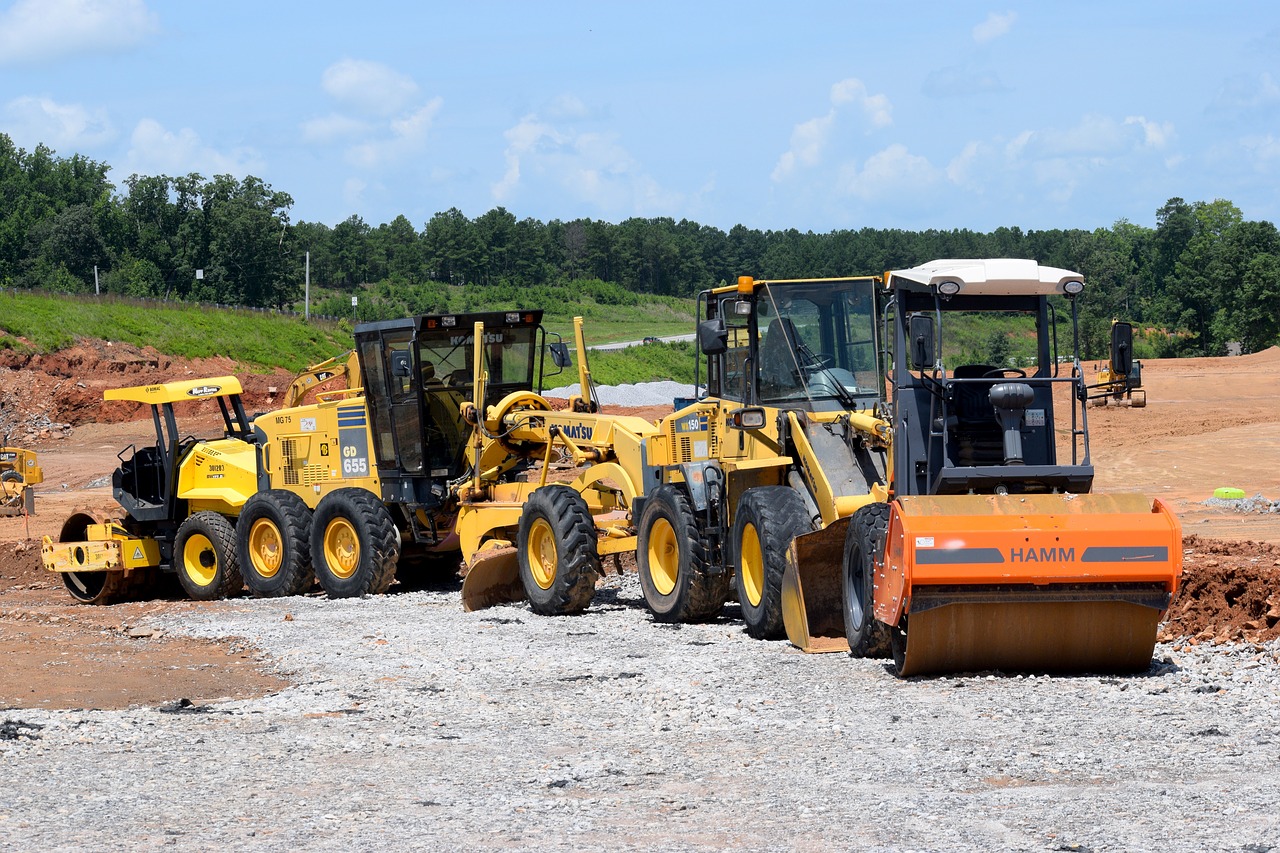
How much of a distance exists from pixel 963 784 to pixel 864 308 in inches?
238

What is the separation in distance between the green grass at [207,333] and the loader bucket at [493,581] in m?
30.4

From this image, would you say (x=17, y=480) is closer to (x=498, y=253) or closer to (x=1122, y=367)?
(x=1122, y=367)

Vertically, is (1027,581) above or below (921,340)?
below

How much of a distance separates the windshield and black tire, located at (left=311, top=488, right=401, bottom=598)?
237 inches

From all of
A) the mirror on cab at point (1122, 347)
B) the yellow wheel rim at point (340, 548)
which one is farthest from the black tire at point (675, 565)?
the yellow wheel rim at point (340, 548)

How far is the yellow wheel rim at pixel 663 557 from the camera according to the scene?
1444 centimetres

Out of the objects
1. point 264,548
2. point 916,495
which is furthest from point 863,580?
point 264,548

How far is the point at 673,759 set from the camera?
873 centimetres

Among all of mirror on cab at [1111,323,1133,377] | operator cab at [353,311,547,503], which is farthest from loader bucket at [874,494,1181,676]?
operator cab at [353,311,547,503]

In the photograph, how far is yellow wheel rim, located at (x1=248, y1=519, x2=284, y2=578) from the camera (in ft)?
62.7

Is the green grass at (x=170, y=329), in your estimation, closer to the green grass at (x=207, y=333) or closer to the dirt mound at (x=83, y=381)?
the green grass at (x=207, y=333)

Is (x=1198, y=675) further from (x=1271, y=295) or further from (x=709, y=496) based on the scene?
(x=1271, y=295)

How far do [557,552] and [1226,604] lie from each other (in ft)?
20.2

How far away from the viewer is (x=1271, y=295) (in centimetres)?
7162
